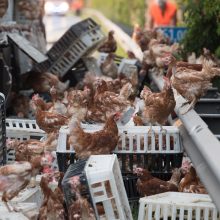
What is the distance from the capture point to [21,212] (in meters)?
6.71

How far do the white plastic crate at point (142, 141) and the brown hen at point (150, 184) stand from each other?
35 cm

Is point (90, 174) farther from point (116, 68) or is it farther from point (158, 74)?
point (116, 68)

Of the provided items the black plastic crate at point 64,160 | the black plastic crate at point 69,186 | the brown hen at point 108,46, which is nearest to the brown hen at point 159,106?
the black plastic crate at point 64,160

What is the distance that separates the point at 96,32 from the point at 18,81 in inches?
77.6

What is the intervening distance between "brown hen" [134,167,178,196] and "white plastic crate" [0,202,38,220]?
108cm

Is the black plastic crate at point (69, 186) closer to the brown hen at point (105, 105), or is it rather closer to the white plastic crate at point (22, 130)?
the brown hen at point (105, 105)

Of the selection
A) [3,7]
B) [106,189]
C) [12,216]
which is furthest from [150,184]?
[3,7]

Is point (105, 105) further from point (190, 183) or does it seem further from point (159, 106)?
point (190, 183)

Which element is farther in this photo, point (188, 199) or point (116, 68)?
point (116, 68)

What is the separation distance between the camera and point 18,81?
1358cm

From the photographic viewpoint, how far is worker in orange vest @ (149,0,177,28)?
25953 mm

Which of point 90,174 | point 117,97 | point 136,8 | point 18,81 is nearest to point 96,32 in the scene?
point 18,81

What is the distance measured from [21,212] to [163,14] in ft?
65.0

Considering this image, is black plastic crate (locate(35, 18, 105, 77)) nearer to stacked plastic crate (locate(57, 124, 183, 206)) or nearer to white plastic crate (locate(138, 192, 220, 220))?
stacked plastic crate (locate(57, 124, 183, 206))
